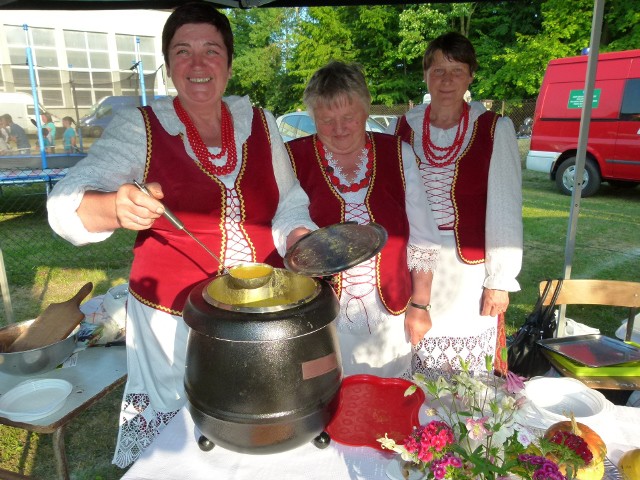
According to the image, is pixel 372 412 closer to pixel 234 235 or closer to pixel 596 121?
pixel 234 235

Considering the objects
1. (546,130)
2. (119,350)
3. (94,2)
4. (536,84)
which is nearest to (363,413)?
(119,350)

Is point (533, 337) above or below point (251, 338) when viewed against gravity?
below

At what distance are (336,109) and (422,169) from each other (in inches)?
20.2

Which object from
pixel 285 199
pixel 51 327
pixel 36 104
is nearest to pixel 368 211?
pixel 285 199

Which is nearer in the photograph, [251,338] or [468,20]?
[251,338]

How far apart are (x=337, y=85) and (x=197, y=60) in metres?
0.53

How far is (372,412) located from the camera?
4.26ft

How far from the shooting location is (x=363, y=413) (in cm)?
130

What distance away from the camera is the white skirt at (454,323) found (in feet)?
6.89

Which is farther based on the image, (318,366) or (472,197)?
(472,197)

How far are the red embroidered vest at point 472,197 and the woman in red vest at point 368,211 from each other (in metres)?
0.21

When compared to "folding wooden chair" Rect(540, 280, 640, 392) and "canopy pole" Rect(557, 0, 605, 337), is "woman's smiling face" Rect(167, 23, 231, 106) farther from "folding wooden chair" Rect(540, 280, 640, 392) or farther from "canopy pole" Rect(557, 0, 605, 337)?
"canopy pole" Rect(557, 0, 605, 337)

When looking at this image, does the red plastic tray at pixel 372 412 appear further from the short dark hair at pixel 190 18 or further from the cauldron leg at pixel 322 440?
the short dark hair at pixel 190 18

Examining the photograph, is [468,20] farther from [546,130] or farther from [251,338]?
[251,338]
